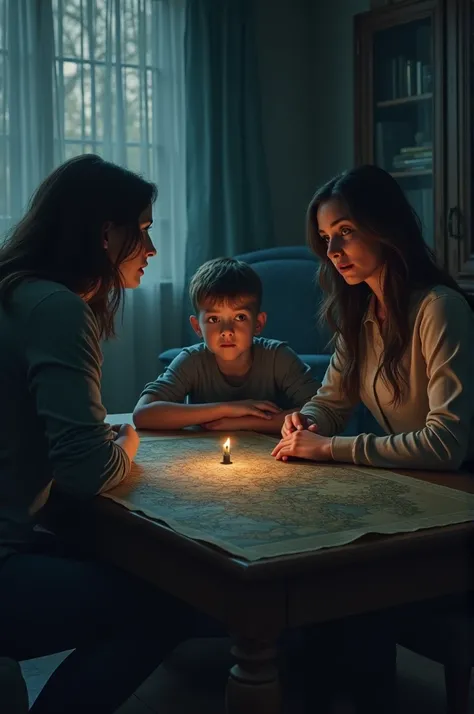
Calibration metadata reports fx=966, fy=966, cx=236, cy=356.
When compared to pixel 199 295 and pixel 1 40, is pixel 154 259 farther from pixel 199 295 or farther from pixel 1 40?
pixel 199 295

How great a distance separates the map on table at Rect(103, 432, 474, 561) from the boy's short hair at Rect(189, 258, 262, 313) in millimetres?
485

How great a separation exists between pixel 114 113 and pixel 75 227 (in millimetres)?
3022

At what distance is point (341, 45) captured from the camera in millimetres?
5074

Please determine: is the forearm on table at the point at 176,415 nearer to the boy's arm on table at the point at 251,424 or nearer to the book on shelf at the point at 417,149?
the boy's arm on table at the point at 251,424

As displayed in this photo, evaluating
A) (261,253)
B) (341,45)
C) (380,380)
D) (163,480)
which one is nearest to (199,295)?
(380,380)

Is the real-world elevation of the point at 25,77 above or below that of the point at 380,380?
above

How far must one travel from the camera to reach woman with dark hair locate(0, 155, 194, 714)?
1.50 meters

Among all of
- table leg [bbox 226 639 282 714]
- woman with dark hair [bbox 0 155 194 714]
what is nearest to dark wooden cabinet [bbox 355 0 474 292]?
woman with dark hair [bbox 0 155 194 714]

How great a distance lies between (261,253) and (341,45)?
4.40 feet

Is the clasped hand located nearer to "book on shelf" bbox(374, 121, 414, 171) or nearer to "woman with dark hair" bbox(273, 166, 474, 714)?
"woman with dark hair" bbox(273, 166, 474, 714)

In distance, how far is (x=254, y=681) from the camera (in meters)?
1.18

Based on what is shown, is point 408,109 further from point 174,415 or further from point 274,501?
point 274,501

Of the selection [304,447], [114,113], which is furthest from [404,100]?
[304,447]

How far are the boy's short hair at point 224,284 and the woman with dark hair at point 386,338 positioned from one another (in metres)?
0.24
